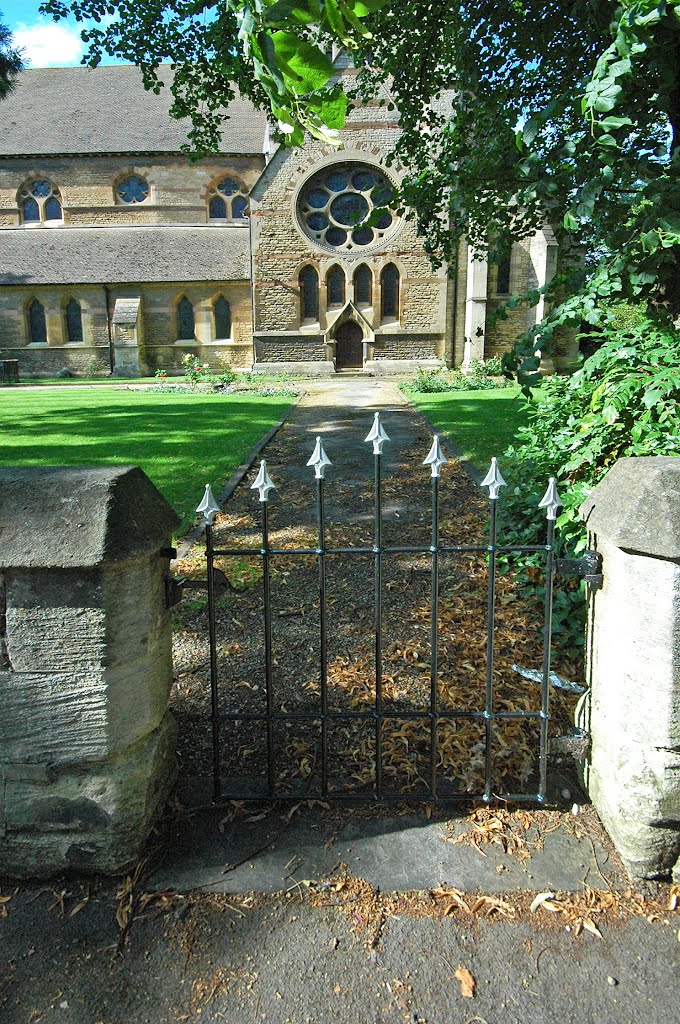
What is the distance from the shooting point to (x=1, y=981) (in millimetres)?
1991

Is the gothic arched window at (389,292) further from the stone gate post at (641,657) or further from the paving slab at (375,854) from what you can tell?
the paving slab at (375,854)

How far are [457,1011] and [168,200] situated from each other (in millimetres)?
36732

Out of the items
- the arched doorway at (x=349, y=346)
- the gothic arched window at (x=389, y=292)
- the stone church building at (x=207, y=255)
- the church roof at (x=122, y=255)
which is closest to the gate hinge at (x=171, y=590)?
the stone church building at (x=207, y=255)

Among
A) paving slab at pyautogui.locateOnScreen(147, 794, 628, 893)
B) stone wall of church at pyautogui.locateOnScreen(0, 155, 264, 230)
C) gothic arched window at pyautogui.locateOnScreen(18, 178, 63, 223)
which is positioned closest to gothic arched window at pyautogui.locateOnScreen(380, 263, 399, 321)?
stone wall of church at pyautogui.locateOnScreen(0, 155, 264, 230)

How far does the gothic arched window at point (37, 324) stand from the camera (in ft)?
103

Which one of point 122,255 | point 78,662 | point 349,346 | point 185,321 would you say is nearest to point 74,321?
point 122,255

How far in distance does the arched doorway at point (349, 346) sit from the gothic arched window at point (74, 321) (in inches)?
458

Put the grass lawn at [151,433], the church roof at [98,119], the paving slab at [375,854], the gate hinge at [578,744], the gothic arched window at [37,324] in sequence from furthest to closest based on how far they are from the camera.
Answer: the church roof at [98,119], the gothic arched window at [37,324], the grass lawn at [151,433], the gate hinge at [578,744], the paving slab at [375,854]

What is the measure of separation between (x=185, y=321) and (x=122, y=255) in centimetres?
441

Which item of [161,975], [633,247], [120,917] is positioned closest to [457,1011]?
[161,975]

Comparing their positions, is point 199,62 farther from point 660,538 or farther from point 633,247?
point 660,538

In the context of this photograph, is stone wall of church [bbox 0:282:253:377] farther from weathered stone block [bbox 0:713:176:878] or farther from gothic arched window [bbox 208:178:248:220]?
weathered stone block [bbox 0:713:176:878]

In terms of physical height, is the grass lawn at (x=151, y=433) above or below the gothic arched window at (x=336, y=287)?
below

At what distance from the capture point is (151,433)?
38.7ft
